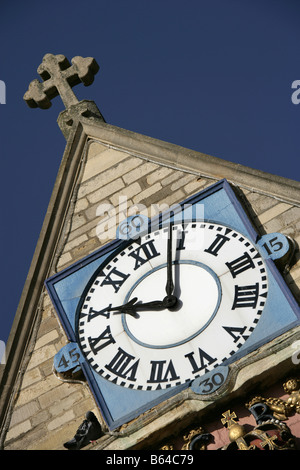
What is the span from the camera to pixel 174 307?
28.0 feet

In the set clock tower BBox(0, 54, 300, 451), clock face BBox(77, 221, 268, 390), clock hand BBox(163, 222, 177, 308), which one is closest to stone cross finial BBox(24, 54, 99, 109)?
clock tower BBox(0, 54, 300, 451)

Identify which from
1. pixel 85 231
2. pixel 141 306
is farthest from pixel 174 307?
pixel 85 231

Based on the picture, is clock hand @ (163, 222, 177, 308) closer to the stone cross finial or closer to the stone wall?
the stone wall

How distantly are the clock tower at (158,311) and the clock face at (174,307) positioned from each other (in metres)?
0.01

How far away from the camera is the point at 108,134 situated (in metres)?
10.4

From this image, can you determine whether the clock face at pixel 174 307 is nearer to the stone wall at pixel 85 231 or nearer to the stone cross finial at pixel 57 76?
the stone wall at pixel 85 231

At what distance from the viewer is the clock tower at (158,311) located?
7789mm

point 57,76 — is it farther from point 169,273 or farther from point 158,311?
point 158,311

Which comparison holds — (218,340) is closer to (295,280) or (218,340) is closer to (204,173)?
(295,280)

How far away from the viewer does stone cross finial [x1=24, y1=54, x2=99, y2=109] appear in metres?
11.1

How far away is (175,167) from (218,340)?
213 cm

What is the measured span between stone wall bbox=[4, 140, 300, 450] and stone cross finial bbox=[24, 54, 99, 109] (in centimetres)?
99

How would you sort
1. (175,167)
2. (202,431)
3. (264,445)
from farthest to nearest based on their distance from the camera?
1. (175,167)
2. (202,431)
3. (264,445)

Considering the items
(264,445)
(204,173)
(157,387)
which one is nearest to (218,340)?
(157,387)
